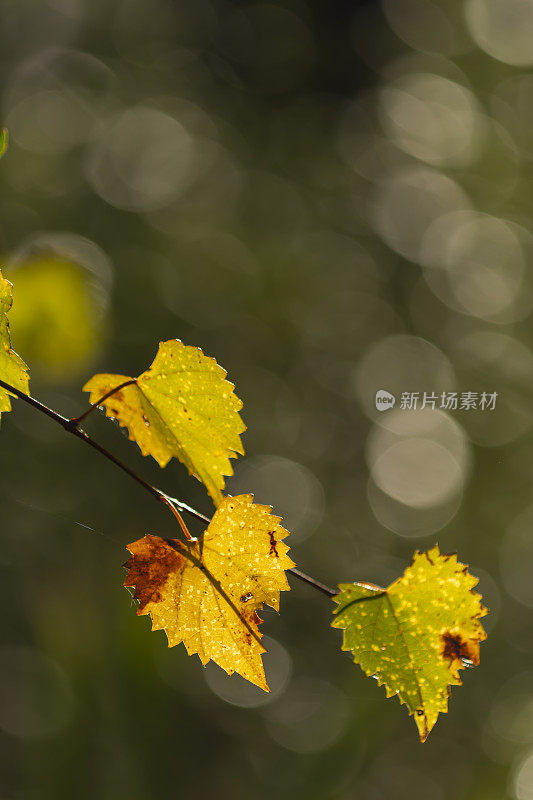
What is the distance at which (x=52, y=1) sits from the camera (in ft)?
11.5

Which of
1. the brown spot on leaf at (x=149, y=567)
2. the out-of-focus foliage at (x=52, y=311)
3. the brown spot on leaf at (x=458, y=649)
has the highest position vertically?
the brown spot on leaf at (x=149, y=567)

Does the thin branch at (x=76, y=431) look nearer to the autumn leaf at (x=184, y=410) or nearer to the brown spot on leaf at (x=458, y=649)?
the autumn leaf at (x=184, y=410)

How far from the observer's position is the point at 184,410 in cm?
37

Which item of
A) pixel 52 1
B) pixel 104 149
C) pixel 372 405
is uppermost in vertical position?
pixel 52 1

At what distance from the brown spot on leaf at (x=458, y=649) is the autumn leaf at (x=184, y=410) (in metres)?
0.13

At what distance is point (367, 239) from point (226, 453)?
11.0 feet

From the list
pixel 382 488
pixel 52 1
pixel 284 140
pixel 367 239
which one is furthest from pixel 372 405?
pixel 52 1

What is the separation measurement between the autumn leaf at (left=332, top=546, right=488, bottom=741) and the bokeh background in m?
0.83

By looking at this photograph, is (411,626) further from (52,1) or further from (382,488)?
(52,1)

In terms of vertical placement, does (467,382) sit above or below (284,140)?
below

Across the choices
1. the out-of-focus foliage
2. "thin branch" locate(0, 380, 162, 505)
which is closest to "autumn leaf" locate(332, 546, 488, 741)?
"thin branch" locate(0, 380, 162, 505)

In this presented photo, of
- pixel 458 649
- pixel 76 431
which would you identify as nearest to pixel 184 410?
pixel 76 431

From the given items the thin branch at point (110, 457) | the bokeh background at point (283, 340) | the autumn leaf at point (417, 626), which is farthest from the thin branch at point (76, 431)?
the bokeh background at point (283, 340)

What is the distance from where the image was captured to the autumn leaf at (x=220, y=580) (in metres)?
0.32
